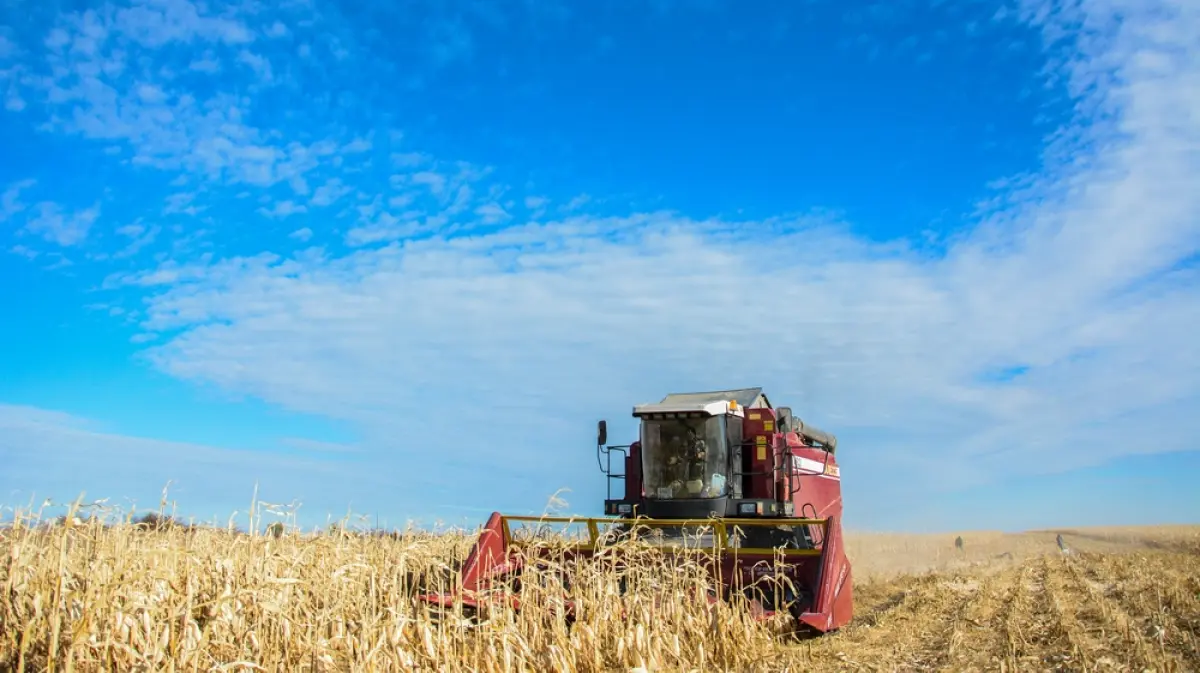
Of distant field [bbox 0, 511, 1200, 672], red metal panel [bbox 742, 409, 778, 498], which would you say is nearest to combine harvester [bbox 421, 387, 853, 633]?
red metal panel [bbox 742, 409, 778, 498]

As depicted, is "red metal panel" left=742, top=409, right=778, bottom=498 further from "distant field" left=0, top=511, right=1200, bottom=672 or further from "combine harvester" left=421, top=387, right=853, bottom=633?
"distant field" left=0, top=511, right=1200, bottom=672

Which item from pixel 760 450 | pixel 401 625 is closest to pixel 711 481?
pixel 760 450

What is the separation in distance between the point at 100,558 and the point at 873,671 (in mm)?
5158

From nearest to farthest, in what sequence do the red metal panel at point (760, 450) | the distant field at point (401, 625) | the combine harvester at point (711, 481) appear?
the distant field at point (401, 625) → the combine harvester at point (711, 481) → the red metal panel at point (760, 450)

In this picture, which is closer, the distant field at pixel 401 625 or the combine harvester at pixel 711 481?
the distant field at pixel 401 625

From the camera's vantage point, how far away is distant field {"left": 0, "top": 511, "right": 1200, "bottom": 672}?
4.80 meters

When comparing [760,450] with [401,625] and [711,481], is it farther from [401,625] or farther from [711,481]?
[401,625]

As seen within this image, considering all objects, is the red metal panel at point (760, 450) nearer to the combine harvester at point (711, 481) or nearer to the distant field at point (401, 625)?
the combine harvester at point (711, 481)

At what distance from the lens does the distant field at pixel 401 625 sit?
4801 mm

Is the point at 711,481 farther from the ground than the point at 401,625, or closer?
farther from the ground

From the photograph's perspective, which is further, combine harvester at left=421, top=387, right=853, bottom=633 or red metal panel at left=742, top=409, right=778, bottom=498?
red metal panel at left=742, top=409, right=778, bottom=498

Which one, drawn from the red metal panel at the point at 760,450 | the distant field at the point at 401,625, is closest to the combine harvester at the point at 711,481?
the red metal panel at the point at 760,450

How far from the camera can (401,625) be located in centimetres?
482

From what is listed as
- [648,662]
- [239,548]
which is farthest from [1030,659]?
[239,548]
